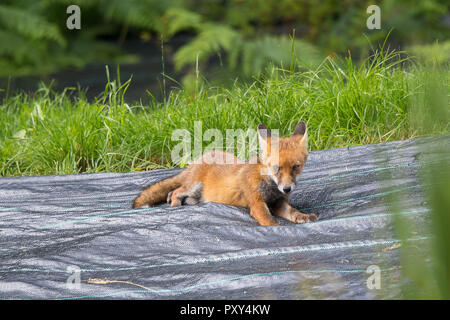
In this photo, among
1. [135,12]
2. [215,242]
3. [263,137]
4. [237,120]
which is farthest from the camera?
[135,12]

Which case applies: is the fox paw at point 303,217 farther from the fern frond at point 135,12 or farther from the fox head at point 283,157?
the fern frond at point 135,12

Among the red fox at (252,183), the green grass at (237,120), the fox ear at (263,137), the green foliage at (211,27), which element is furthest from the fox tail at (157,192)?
the green foliage at (211,27)

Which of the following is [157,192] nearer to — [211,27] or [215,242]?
[215,242]

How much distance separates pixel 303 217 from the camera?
108 inches

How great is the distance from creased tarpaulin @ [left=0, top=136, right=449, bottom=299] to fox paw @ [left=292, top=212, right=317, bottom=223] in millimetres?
41

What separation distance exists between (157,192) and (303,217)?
0.91 meters

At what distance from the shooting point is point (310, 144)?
13.0ft

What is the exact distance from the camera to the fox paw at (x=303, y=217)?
2732 millimetres

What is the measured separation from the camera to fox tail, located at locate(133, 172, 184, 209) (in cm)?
313

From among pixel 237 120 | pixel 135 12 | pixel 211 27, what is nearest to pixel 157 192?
pixel 237 120

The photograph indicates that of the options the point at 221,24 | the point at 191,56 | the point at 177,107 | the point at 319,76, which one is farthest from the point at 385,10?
the point at 177,107

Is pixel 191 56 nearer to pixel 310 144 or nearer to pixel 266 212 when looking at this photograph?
pixel 310 144

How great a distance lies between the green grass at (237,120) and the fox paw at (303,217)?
1.21 metres

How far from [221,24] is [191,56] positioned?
1668 millimetres
